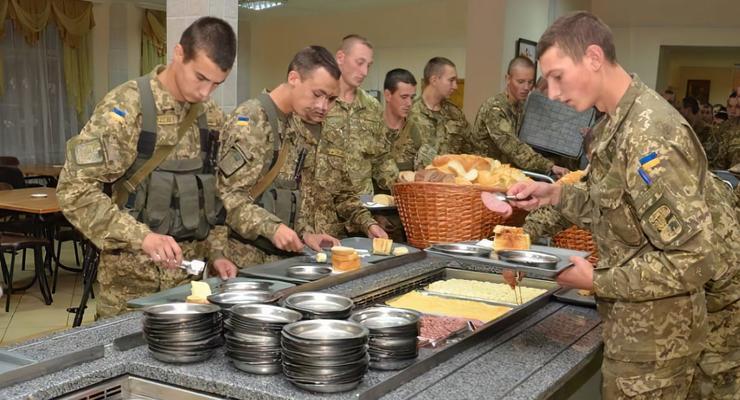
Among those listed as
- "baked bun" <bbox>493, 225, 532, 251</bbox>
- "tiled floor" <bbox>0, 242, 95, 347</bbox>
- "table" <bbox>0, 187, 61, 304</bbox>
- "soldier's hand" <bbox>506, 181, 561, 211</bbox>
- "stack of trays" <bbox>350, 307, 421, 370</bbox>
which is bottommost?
"tiled floor" <bbox>0, 242, 95, 347</bbox>

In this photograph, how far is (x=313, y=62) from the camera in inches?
110

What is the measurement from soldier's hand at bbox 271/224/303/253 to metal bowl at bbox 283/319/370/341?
947mm

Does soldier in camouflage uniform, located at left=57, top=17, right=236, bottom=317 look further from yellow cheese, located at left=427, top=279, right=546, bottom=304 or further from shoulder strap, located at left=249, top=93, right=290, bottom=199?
yellow cheese, located at left=427, top=279, right=546, bottom=304

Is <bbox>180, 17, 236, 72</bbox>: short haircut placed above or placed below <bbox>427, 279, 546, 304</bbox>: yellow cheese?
above

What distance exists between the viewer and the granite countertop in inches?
60.7

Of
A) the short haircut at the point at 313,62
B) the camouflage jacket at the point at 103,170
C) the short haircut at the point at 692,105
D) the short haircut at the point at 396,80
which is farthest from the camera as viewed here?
the short haircut at the point at 692,105

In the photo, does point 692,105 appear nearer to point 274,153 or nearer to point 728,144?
point 728,144

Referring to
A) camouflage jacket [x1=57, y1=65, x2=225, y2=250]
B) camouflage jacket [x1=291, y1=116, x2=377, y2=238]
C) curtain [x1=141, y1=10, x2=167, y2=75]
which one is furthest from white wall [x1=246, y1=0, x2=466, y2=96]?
camouflage jacket [x1=57, y1=65, x2=225, y2=250]

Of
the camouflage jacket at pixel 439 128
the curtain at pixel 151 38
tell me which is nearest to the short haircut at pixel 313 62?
the camouflage jacket at pixel 439 128

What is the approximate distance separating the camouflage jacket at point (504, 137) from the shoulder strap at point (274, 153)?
7.63 feet

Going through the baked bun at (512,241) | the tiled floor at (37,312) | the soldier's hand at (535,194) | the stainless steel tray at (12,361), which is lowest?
the tiled floor at (37,312)

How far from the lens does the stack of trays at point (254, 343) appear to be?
1604mm

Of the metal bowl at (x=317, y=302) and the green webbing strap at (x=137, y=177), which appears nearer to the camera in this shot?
the metal bowl at (x=317, y=302)

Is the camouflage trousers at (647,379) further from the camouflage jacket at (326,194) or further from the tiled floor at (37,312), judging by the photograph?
the tiled floor at (37,312)
